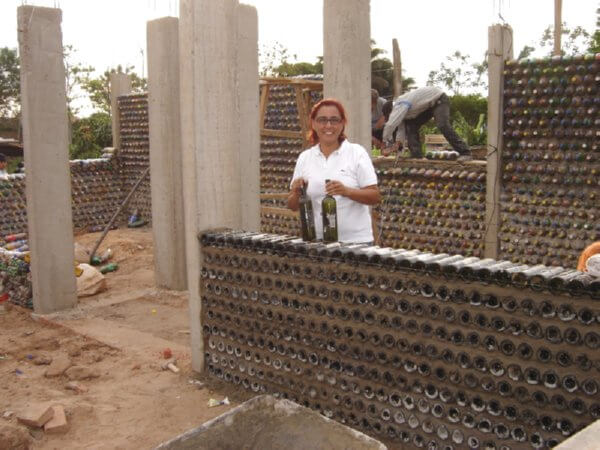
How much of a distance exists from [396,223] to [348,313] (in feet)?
16.5

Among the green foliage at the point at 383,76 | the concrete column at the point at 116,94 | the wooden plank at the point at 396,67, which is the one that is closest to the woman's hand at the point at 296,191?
the concrete column at the point at 116,94

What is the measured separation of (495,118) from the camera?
23.0 feet

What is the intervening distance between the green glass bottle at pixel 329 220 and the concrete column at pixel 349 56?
2375 mm

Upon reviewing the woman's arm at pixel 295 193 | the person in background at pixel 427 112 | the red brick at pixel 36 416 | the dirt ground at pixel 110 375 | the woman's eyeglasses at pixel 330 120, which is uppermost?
the person in background at pixel 427 112

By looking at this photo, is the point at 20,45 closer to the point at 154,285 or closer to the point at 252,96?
the point at 252,96

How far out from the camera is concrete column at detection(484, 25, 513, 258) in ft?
22.9

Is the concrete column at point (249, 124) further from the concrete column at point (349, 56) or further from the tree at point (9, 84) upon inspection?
the tree at point (9, 84)

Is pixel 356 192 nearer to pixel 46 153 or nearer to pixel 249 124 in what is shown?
pixel 249 124

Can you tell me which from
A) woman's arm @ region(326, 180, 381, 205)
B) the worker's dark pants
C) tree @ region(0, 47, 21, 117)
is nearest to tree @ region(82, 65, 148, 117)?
tree @ region(0, 47, 21, 117)

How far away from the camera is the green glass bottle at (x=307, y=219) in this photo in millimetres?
3713

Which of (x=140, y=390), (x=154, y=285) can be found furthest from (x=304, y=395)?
(x=154, y=285)

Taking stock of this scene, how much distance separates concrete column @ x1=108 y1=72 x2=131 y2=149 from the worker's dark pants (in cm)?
681

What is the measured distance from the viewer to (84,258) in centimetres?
916

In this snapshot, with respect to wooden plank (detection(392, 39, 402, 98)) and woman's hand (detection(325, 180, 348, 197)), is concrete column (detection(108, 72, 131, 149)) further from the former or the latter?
woman's hand (detection(325, 180, 348, 197))
